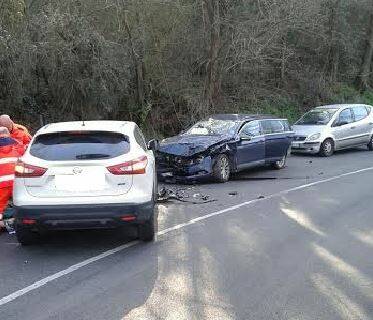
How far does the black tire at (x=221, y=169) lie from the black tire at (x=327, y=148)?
6.74 meters

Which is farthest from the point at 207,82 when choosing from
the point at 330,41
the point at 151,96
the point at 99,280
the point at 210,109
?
the point at 99,280

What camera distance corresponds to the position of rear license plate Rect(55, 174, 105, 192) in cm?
683

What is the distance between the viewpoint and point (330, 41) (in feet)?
97.7

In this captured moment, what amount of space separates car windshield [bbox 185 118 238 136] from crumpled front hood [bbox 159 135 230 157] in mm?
407

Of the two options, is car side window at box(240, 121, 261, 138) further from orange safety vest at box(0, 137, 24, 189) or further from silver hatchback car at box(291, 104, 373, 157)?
orange safety vest at box(0, 137, 24, 189)

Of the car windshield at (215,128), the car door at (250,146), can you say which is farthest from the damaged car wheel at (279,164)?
the car windshield at (215,128)

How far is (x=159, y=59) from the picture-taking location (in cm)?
2008

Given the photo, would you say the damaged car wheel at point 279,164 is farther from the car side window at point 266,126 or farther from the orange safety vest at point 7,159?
the orange safety vest at point 7,159

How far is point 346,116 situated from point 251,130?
718 cm

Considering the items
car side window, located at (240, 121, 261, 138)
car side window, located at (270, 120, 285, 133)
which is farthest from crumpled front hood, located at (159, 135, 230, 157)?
car side window, located at (270, 120, 285, 133)

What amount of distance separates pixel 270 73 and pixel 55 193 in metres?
20.8

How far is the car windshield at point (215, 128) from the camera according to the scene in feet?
45.8

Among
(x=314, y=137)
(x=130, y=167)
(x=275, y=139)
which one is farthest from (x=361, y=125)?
(x=130, y=167)

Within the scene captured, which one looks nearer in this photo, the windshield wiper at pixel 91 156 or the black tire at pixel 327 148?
the windshield wiper at pixel 91 156
